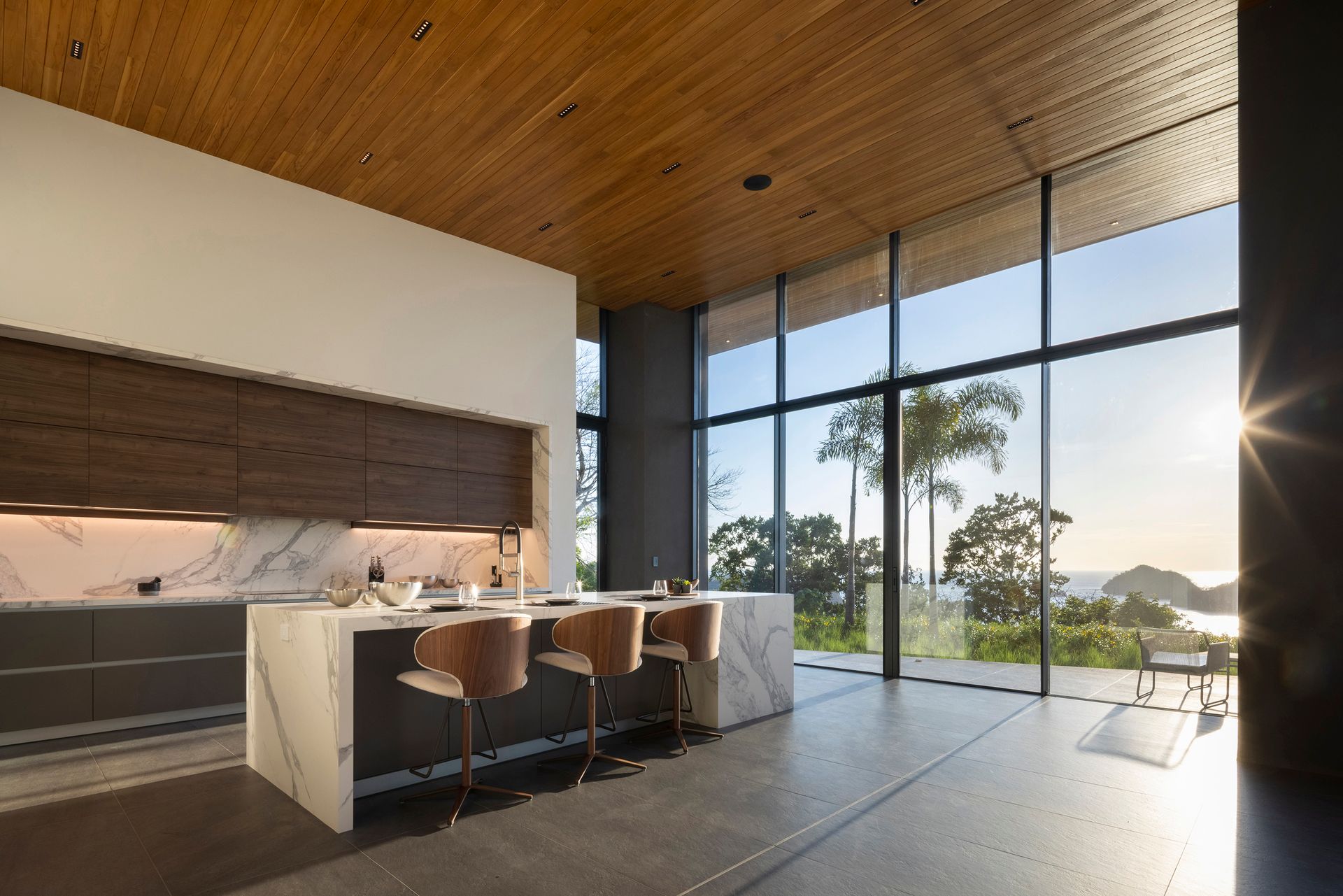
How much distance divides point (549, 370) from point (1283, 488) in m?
5.59

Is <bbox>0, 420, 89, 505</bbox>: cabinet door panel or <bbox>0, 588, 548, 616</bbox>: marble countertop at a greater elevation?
<bbox>0, 420, 89, 505</bbox>: cabinet door panel

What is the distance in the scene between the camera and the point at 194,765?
387 centimetres

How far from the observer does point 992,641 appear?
5.99m

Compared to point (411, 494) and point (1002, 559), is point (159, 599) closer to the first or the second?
point (411, 494)

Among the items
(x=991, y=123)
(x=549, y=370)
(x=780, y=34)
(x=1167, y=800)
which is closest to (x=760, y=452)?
(x=549, y=370)

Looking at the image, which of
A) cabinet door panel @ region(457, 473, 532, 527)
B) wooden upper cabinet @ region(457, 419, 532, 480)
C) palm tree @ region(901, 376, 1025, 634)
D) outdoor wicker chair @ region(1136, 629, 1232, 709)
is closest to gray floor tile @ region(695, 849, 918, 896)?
outdoor wicker chair @ region(1136, 629, 1232, 709)

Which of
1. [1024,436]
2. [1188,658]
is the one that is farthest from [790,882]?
[1024,436]

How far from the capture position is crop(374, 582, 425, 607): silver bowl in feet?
11.8

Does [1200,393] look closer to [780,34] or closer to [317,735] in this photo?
[780,34]

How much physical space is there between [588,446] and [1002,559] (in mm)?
4341

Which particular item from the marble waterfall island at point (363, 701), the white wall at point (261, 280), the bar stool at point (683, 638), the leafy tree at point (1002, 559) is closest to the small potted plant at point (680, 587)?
the marble waterfall island at point (363, 701)

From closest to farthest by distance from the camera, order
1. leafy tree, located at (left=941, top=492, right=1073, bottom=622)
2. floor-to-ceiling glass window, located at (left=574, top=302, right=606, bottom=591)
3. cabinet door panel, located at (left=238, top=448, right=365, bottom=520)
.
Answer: cabinet door panel, located at (left=238, top=448, right=365, bottom=520) < leafy tree, located at (left=941, top=492, right=1073, bottom=622) < floor-to-ceiling glass window, located at (left=574, top=302, right=606, bottom=591)

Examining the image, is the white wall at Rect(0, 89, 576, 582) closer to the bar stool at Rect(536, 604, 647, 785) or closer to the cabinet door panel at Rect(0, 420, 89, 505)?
the cabinet door panel at Rect(0, 420, 89, 505)

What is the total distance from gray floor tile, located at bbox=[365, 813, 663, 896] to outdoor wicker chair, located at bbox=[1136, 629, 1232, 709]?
4.34 m
